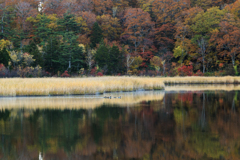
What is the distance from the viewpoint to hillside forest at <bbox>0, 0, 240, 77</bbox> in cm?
4953

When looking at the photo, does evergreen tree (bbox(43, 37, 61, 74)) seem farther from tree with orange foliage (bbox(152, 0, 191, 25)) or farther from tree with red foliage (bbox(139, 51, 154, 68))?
tree with orange foliage (bbox(152, 0, 191, 25))

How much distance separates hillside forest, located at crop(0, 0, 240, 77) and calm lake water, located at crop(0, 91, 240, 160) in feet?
102

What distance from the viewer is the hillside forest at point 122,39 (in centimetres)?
4953

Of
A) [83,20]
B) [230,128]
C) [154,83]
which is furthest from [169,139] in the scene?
[83,20]

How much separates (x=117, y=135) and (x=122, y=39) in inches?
2207

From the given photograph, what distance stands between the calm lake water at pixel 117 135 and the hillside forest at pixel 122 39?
31.2m

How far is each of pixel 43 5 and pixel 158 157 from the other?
2773 inches

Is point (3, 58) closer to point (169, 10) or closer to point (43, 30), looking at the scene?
point (43, 30)

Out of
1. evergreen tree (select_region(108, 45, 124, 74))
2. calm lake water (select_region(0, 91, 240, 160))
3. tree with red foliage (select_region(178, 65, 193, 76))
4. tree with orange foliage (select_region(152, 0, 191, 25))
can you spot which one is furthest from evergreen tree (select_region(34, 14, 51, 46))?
calm lake water (select_region(0, 91, 240, 160))

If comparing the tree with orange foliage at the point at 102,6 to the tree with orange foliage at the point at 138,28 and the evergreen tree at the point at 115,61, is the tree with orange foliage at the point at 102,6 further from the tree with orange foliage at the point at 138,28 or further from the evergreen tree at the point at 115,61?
the evergreen tree at the point at 115,61

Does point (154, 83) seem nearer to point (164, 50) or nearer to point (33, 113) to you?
point (33, 113)

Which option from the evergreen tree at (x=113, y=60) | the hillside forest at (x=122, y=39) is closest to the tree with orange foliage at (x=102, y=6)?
the hillside forest at (x=122, y=39)

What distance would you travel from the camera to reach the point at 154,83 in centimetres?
2953

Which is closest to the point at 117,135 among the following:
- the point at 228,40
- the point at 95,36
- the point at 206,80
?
the point at 206,80
